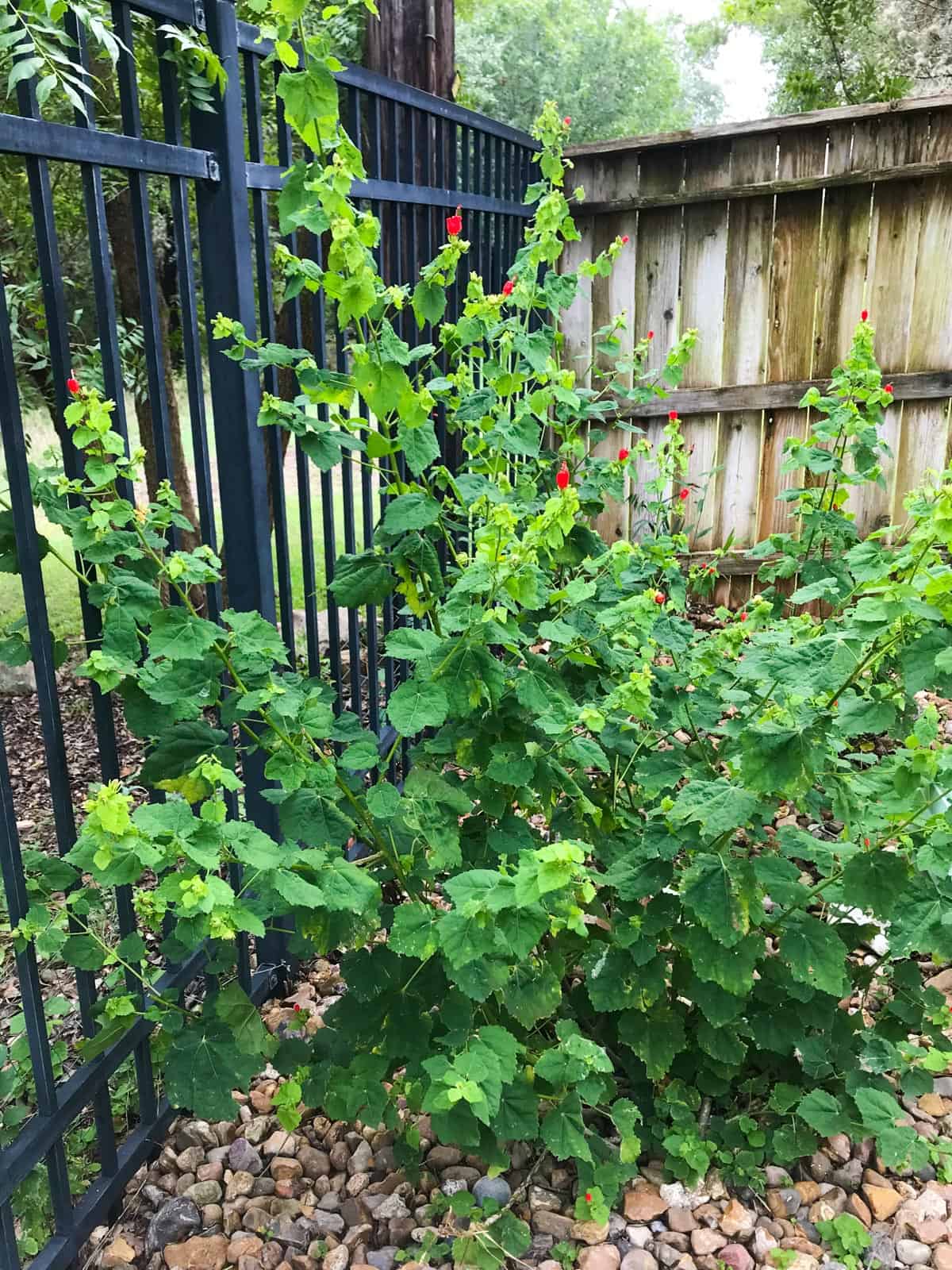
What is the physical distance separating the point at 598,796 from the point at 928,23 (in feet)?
54.2

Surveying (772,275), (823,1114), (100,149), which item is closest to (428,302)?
(100,149)

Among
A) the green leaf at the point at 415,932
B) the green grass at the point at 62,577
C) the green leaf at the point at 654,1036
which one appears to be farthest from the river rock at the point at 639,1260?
the green grass at the point at 62,577

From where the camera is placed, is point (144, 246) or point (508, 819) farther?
point (508, 819)

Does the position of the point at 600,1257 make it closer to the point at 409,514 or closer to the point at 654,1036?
the point at 654,1036

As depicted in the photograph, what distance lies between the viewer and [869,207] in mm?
4344

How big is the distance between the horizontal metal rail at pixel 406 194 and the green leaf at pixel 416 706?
2.78 feet

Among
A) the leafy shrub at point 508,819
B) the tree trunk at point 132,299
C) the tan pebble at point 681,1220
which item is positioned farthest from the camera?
the tree trunk at point 132,299

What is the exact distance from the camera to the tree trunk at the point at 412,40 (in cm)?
343

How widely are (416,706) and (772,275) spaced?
3.72 metres

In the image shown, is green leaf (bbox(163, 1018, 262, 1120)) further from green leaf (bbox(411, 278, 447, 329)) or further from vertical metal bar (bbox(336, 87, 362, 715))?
green leaf (bbox(411, 278, 447, 329))

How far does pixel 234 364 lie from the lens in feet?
6.63

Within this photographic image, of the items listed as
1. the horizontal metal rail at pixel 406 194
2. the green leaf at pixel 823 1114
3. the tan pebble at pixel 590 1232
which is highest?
the horizontal metal rail at pixel 406 194

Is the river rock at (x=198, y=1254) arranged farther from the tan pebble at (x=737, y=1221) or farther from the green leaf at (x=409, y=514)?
the green leaf at (x=409, y=514)

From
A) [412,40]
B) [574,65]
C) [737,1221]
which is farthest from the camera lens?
[574,65]
